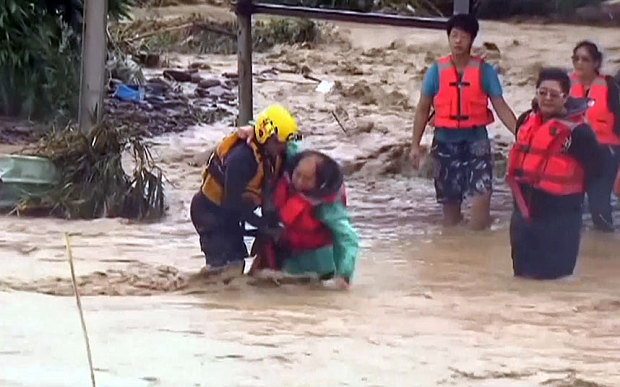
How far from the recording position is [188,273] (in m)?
6.65

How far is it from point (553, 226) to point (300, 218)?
1.36 meters

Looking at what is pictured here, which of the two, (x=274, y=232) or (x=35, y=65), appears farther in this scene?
(x=35, y=65)

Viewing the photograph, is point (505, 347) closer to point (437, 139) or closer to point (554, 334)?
point (554, 334)

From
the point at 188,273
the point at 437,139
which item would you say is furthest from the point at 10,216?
the point at 437,139

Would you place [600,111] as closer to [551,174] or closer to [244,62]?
[551,174]

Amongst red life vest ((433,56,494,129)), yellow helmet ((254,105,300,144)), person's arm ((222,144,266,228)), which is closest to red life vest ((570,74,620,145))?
red life vest ((433,56,494,129))

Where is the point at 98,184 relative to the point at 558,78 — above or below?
below

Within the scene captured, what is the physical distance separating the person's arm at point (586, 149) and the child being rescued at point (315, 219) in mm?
1194

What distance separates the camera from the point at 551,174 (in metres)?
6.43

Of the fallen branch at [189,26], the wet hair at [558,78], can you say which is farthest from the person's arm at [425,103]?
the fallen branch at [189,26]

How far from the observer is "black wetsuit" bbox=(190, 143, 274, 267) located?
6074 millimetres

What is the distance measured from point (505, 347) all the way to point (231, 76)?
35.7 feet

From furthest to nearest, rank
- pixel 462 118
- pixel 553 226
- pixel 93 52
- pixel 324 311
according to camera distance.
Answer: pixel 93 52 → pixel 462 118 → pixel 553 226 → pixel 324 311

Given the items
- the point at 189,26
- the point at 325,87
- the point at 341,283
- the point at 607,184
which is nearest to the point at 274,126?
the point at 341,283
